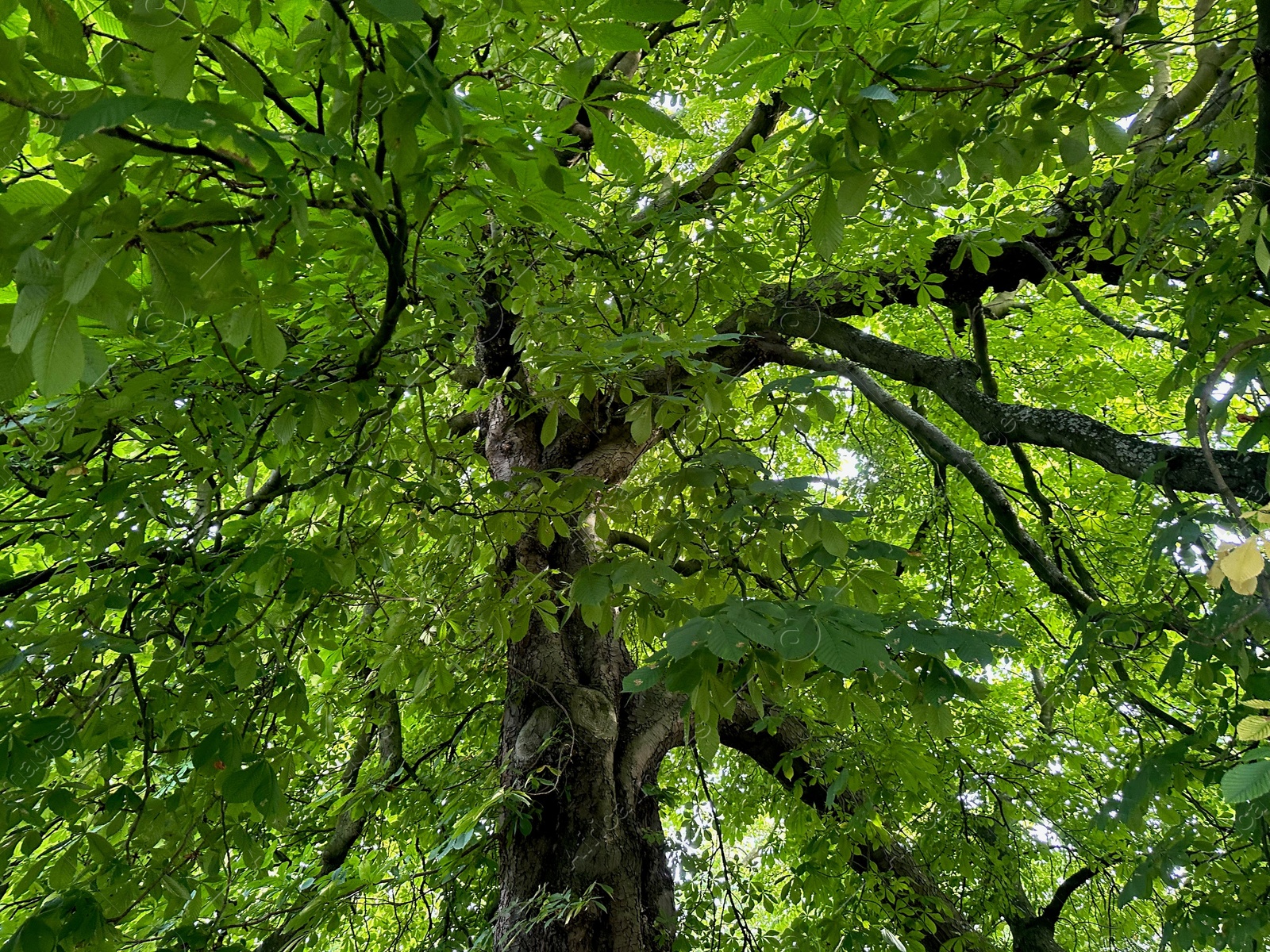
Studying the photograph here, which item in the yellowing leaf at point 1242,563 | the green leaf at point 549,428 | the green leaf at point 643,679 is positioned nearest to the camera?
the yellowing leaf at point 1242,563

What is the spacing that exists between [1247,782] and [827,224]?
3.53ft

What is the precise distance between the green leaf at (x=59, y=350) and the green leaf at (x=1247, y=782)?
1.59 m

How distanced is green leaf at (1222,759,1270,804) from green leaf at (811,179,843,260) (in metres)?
1.02

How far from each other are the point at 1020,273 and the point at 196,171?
414 centimetres

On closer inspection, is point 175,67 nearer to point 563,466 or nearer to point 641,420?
point 641,420

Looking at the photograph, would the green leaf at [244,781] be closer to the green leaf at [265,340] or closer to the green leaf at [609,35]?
the green leaf at [265,340]

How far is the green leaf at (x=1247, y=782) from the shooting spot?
100 cm

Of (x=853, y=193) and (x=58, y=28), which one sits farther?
(x=853, y=193)

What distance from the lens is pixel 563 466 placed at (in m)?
3.94

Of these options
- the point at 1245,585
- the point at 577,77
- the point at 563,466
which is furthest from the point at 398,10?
the point at 563,466

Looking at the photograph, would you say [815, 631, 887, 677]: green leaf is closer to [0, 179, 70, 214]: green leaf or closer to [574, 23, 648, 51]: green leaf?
[574, 23, 648, 51]: green leaf

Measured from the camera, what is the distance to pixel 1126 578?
15.0 ft

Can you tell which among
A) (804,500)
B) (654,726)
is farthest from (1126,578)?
(804,500)

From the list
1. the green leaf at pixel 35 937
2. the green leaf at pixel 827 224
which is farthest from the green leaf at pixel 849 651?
the green leaf at pixel 35 937
